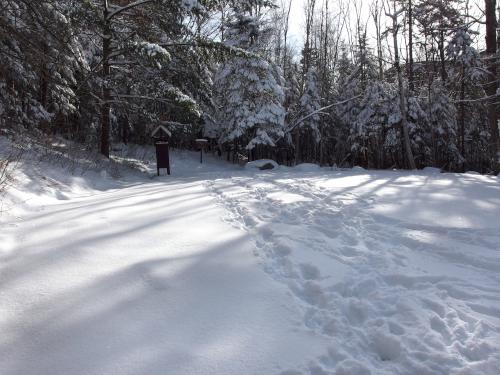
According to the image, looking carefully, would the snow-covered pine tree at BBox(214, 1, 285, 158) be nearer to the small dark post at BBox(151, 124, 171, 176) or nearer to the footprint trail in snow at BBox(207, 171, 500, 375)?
the small dark post at BBox(151, 124, 171, 176)

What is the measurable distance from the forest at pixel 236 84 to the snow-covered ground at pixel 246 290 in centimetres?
394

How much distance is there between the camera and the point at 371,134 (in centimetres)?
2141

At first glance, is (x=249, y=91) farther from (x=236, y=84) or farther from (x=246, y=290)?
(x=246, y=290)

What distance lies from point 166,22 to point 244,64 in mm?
7351

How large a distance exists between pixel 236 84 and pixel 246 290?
60.1 ft

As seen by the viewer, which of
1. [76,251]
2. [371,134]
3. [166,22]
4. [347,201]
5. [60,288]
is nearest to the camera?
[60,288]

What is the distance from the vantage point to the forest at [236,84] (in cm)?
971

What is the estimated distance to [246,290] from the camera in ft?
10.5

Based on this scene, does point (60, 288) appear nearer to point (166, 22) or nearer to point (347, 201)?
point (347, 201)

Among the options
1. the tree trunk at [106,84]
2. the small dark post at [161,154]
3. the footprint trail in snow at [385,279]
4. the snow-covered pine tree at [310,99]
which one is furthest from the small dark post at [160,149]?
the snow-covered pine tree at [310,99]

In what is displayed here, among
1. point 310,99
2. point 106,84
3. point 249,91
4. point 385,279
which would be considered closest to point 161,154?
point 106,84

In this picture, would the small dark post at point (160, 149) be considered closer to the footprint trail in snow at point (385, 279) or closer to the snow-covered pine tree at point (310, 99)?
the footprint trail in snow at point (385, 279)

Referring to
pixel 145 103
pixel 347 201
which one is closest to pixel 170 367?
pixel 347 201

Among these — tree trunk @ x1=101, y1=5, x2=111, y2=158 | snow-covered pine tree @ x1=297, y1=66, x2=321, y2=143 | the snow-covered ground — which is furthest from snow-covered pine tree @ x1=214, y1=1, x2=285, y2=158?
the snow-covered ground
